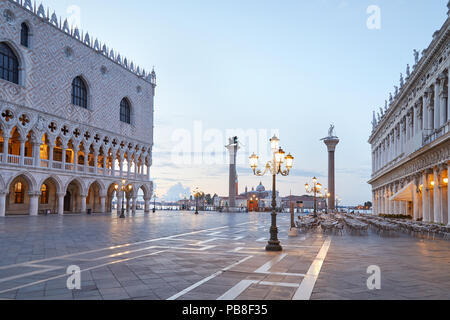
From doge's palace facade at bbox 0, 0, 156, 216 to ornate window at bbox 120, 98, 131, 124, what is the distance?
123 mm

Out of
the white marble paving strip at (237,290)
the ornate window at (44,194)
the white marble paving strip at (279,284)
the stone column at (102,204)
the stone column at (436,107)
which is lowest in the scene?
the stone column at (102,204)

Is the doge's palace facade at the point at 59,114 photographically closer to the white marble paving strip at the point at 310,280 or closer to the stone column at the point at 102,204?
the stone column at the point at 102,204

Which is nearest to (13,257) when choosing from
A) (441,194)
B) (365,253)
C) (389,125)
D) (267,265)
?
(267,265)

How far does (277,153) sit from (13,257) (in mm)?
8132

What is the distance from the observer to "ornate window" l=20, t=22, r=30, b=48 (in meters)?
30.9

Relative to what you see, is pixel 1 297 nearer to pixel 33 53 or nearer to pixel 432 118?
pixel 432 118

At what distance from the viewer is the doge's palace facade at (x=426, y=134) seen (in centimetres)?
1966

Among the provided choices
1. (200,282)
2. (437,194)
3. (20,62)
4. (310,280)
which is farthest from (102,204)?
(310,280)

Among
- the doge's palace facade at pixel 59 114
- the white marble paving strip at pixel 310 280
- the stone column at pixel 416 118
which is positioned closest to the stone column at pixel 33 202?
the doge's palace facade at pixel 59 114

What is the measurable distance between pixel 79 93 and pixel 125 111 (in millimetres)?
8233

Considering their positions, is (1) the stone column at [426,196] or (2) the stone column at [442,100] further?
(1) the stone column at [426,196]

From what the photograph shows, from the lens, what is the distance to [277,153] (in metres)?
12.2

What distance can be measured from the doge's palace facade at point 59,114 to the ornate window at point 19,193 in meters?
0.03

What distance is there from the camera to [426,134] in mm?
23094
